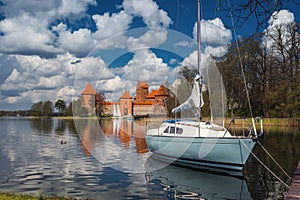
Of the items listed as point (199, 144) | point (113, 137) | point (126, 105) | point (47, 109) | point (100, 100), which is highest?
point (47, 109)

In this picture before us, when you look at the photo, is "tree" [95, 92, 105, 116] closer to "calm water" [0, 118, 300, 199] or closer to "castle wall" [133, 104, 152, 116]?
"calm water" [0, 118, 300, 199]

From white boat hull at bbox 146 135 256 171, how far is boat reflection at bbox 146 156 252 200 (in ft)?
1.74

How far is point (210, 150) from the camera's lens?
50.3 feet

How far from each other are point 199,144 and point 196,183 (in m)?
2.54

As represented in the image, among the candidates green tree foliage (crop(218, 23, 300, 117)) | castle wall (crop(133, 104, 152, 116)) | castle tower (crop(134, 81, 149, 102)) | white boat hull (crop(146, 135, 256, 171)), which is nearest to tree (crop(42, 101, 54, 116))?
castle wall (crop(133, 104, 152, 116))

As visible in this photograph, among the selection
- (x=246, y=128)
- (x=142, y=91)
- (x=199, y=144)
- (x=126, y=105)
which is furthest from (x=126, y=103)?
(x=199, y=144)

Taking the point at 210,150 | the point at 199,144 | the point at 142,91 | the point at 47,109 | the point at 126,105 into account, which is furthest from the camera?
the point at 47,109

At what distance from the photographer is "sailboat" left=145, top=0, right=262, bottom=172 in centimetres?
1486

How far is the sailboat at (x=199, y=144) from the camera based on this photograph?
48.8 ft

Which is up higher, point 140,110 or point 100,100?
point 100,100

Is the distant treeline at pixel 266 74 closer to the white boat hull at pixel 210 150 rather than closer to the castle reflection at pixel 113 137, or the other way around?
the castle reflection at pixel 113 137

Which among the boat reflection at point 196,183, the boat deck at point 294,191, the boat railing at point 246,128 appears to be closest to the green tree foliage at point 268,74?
the boat railing at point 246,128

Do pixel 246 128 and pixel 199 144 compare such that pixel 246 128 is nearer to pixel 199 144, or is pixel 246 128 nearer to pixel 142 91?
pixel 199 144

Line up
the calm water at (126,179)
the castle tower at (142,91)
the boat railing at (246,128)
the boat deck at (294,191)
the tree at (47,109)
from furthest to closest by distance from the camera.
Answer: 1. the tree at (47,109)
2. the castle tower at (142,91)
3. the boat railing at (246,128)
4. the calm water at (126,179)
5. the boat deck at (294,191)
